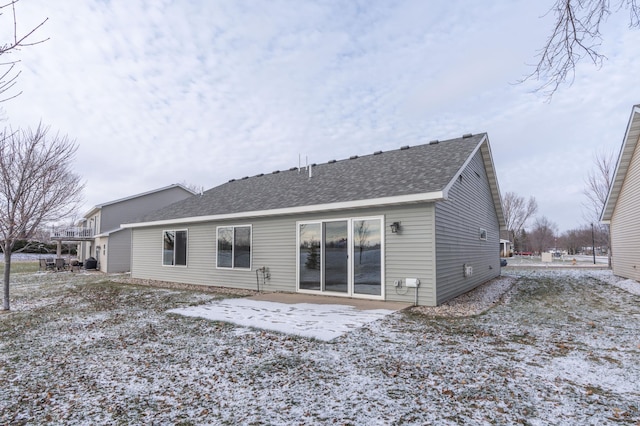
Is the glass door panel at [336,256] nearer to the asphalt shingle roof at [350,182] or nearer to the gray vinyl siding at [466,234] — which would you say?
the asphalt shingle roof at [350,182]

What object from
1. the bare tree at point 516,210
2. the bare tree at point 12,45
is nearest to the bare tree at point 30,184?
the bare tree at point 12,45

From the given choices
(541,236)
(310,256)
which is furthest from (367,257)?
(541,236)

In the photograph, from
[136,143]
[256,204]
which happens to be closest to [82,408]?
[256,204]

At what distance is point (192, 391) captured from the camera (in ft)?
10.3

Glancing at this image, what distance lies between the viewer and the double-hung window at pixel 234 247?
10.4 meters

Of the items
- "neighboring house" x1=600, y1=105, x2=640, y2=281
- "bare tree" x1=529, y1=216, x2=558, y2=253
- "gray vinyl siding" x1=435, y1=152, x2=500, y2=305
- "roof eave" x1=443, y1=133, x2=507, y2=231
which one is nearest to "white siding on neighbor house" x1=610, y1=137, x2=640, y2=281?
"neighboring house" x1=600, y1=105, x2=640, y2=281

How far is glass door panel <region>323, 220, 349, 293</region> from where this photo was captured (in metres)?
8.16

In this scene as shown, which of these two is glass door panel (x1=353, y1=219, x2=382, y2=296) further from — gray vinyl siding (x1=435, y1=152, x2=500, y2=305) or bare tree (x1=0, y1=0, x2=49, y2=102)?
bare tree (x1=0, y1=0, x2=49, y2=102)

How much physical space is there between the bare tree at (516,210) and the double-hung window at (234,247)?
35.5 m

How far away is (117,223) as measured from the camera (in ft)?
72.1

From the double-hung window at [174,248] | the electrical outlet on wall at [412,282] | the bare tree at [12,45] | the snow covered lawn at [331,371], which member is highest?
the bare tree at [12,45]

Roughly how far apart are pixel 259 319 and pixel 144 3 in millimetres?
6140

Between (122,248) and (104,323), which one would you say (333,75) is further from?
(122,248)

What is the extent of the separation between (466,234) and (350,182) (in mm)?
→ 3500
